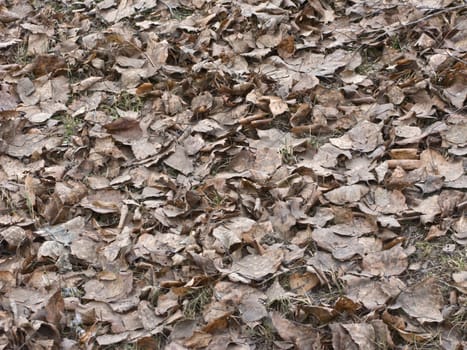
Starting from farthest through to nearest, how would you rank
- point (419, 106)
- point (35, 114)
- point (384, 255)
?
1. point (35, 114)
2. point (419, 106)
3. point (384, 255)

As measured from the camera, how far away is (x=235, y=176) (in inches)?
114

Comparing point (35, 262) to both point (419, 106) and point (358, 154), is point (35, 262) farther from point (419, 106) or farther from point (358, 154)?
point (419, 106)

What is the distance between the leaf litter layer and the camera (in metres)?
2.38

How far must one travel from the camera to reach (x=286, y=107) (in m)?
3.15

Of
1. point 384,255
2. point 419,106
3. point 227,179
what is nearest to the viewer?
point 384,255

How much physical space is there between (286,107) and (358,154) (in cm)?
42

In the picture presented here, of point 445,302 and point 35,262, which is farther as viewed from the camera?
point 35,262

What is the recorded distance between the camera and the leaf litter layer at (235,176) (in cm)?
238

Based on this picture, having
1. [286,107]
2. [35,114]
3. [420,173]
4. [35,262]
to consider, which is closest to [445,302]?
[420,173]

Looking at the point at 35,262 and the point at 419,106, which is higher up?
the point at 419,106

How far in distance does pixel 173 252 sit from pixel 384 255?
769 millimetres

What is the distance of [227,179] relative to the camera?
2.88 meters

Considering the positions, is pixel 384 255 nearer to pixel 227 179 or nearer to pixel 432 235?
pixel 432 235

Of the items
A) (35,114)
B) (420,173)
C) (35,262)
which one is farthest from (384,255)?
(35,114)
